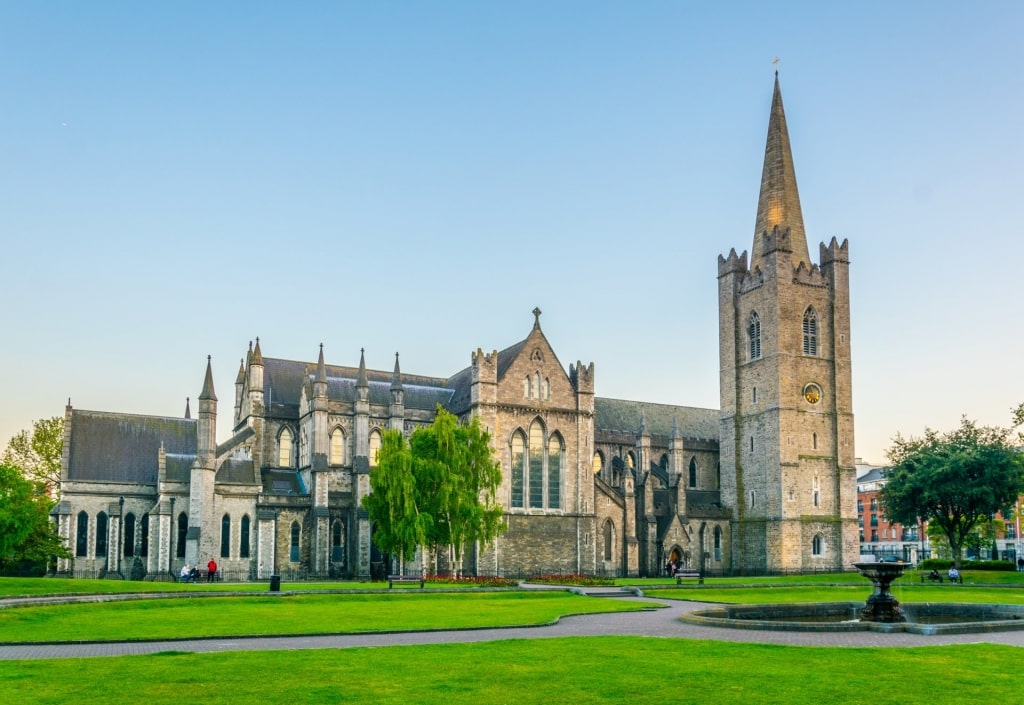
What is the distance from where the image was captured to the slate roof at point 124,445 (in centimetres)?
6906

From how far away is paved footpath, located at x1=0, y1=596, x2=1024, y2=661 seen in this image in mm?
23094

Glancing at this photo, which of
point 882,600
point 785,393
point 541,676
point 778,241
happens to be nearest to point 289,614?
point 541,676

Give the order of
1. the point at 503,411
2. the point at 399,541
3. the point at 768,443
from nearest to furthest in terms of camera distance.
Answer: the point at 399,541
the point at 503,411
the point at 768,443

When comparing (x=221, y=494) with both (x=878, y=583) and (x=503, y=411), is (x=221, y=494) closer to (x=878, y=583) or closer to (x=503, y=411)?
(x=503, y=411)

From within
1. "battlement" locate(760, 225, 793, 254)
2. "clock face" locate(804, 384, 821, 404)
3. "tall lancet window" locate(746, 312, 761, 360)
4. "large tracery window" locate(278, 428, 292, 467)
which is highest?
"battlement" locate(760, 225, 793, 254)

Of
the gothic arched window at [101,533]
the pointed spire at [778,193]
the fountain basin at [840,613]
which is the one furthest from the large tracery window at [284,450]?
the fountain basin at [840,613]

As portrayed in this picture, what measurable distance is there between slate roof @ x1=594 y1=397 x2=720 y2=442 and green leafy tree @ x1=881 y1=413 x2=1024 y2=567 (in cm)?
1716

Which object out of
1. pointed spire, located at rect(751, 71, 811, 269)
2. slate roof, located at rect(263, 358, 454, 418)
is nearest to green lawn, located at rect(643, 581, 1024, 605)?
slate roof, located at rect(263, 358, 454, 418)

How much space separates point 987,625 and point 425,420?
52.4 metres

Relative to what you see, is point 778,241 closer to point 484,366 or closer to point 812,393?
point 812,393

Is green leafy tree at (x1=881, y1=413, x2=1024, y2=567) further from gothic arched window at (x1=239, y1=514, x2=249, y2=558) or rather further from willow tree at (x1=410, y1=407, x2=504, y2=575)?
gothic arched window at (x1=239, y1=514, x2=249, y2=558)

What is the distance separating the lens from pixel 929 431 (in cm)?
8088

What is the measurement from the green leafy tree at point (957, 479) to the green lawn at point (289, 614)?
40022mm

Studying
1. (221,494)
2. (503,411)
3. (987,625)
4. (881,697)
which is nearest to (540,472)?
(503,411)
